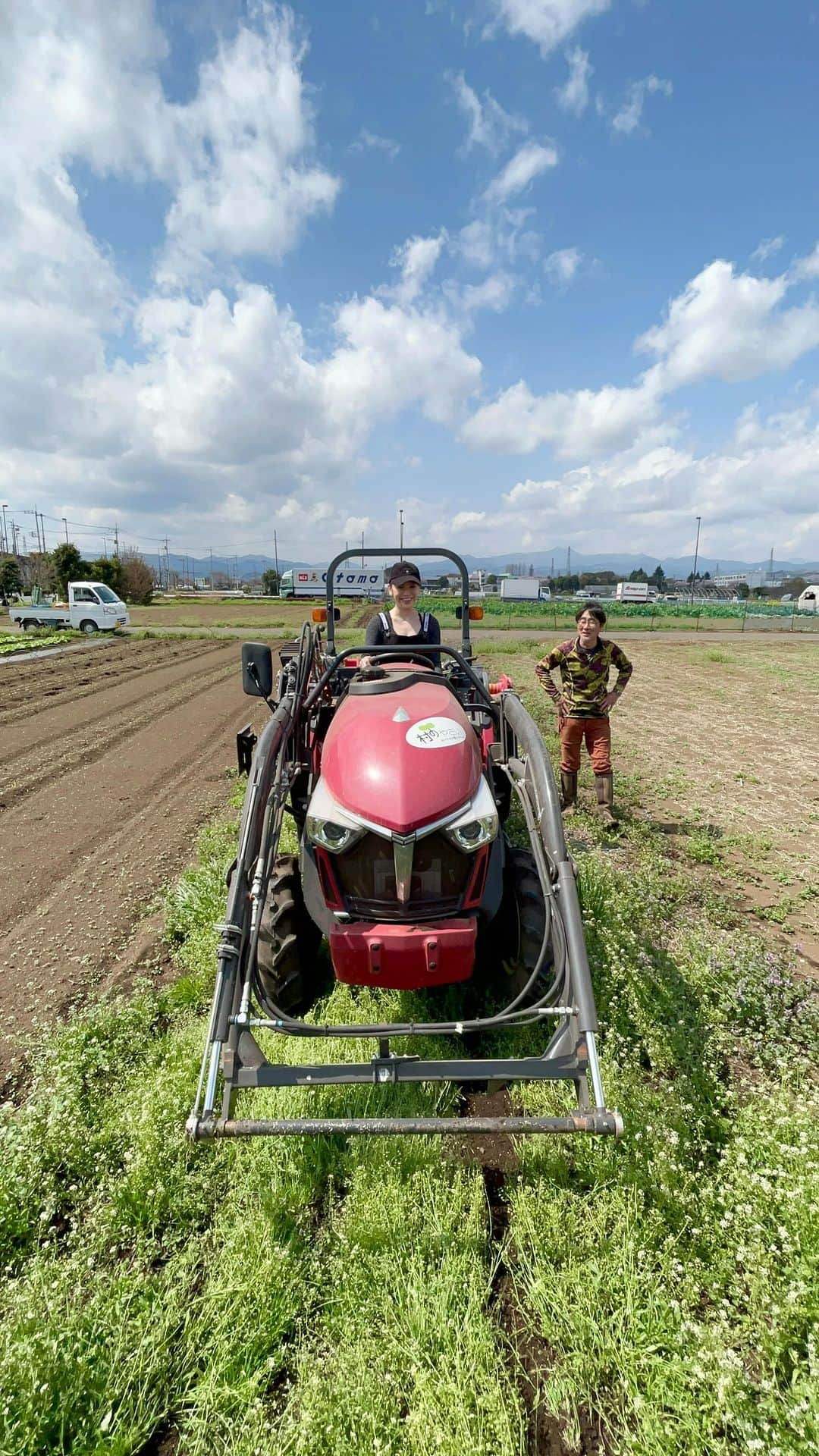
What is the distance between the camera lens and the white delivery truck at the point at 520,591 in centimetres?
6074

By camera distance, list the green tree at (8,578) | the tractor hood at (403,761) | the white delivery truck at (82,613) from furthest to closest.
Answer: the green tree at (8,578), the white delivery truck at (82,613), the tractor hood at (403,761)

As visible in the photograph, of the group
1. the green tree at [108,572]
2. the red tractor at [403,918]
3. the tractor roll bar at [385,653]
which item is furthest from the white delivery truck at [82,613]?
the red tractor at [403,918]

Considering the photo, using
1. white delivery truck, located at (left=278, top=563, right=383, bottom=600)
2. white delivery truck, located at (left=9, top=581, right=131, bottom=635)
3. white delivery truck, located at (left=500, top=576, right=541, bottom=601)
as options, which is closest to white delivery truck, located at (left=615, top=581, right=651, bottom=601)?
white delivery truck, located at (left=500, top=576, right=541, bottom=601)

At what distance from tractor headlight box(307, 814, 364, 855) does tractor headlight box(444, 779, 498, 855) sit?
329 millimetres

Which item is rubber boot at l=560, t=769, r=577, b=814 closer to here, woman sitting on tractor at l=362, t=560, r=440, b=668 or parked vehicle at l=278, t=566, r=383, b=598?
woman sitting on tractor at l=362, t=560, r=440, b=668

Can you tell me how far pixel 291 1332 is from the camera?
1.74 meters

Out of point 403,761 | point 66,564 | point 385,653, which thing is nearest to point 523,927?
point 403,761

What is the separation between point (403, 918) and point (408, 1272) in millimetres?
977

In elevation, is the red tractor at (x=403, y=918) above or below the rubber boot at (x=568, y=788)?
above

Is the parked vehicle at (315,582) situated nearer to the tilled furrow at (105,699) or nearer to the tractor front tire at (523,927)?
the tilled furrow at (105,699)

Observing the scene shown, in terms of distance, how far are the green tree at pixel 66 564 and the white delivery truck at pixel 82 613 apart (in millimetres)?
14896

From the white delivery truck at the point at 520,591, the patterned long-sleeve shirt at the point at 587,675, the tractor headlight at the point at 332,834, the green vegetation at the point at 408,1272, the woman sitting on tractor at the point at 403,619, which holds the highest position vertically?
the white delivery truck at the point at 520,591

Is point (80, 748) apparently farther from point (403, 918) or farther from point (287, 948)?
point (403, 918)

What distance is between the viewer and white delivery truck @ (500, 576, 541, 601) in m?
60.7
